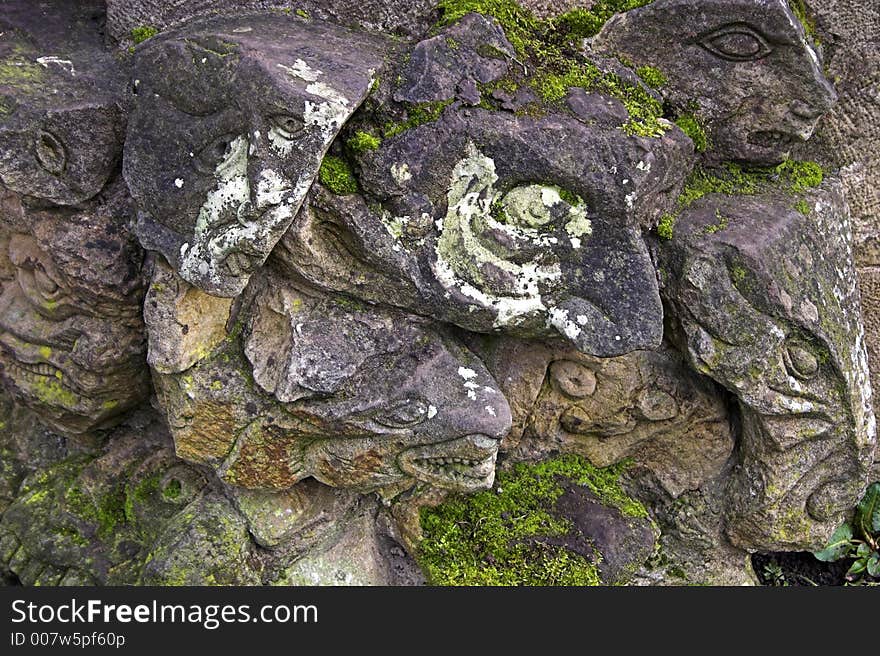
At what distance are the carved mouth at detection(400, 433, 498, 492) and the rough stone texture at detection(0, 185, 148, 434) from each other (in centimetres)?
94

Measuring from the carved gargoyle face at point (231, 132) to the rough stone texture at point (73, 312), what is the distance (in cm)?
25

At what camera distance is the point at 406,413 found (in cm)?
224

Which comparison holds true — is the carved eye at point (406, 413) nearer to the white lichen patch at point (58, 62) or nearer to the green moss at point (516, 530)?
the green moss at point (516, 530)

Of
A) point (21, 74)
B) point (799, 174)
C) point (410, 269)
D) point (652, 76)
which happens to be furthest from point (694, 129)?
point (21, 74)

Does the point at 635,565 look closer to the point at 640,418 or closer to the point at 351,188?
the point at 640,418

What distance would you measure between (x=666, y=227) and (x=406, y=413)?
0.94m

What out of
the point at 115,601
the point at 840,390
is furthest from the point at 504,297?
the point at 115,601

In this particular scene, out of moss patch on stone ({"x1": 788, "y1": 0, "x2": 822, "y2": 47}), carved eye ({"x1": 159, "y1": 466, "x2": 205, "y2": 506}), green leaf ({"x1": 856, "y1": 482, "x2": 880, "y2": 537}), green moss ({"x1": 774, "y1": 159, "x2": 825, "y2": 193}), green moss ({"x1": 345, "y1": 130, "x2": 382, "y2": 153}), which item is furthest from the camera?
green leaf ({"x1": 856, "y1": 482, "x2": 880, "y2": 537})

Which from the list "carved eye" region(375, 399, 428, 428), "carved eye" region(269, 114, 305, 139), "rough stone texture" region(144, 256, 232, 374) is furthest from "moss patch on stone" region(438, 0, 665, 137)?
"rough stone texture" region(144, 256, 232, 374)

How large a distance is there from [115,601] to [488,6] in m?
2.10

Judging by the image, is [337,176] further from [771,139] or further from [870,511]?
[870,511]

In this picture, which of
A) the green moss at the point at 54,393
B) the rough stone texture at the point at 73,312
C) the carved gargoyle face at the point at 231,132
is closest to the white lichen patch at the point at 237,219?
the carved gargoyle face at the point at 231,132

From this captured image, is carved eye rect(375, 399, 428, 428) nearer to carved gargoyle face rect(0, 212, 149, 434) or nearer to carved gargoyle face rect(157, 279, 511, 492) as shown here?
carved gargoyle face rect(157, 279, 511, 492)

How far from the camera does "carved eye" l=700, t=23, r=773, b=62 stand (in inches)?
87.9
